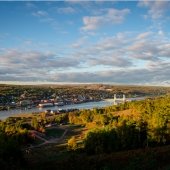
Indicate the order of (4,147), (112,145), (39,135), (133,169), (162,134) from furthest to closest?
1. (39,135)
2. (162,134)
3. (112,145)
4. (4,147)
5. (133,169)

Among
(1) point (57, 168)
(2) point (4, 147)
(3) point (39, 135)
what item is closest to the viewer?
(1) point (57, 168)

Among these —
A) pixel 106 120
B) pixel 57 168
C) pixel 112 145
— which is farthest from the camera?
pixel 106 120

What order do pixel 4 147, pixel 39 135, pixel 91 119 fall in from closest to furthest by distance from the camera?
pixel 4 147 < pixel 39 135 < pixel 91 119

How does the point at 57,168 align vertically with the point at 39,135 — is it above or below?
above

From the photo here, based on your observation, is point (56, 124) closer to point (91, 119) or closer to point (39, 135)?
point (91, 119)

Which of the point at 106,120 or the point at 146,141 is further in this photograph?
the point at 106,120

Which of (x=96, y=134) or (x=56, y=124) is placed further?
(x=56, y=124)

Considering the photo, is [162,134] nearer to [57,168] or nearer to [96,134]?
[96,134]

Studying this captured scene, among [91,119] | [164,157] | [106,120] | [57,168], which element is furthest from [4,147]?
[91,119]

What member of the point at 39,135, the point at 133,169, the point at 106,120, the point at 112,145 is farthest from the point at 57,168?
the point at 106,120
